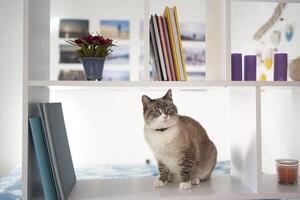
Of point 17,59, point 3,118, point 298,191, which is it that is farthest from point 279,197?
point 17,59

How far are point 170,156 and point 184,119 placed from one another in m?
0.18

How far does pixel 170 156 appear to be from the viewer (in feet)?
3.43

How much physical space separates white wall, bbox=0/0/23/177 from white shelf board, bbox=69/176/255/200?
1.15m

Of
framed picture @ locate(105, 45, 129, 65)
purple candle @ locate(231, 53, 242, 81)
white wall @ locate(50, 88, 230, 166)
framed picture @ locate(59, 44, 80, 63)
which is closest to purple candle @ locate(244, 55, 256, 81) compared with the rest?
purple candle @ locate(231, 53, 242, 81)

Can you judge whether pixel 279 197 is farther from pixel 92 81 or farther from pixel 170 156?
pixel 92 81

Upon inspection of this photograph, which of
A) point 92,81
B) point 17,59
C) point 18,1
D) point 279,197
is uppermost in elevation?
point 18,1

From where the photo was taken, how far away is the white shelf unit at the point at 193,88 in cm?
87

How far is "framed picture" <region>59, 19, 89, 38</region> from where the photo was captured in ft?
8.96

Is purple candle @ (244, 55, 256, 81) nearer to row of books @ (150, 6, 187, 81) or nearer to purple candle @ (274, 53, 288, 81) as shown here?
purple candle @ (274, 53, 288, 81)

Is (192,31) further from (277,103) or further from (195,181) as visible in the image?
(195,181)

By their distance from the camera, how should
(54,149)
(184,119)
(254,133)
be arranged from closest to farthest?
(54,149) < (254,133) < (184,119)

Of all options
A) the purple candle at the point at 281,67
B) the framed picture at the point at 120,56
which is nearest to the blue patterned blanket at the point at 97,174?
the purple candle at the point at 281,67

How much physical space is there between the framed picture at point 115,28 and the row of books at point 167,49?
189 centimetres

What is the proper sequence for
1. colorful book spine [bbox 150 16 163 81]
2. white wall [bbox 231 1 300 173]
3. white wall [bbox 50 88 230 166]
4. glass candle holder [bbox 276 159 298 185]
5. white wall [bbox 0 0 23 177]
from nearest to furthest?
1. colorful book spine [bbox 150 16 163 81]
2. glass candle holder [bbox 276 159 298 185]
3. white wall [bbox 231 1 300 173]
4. white wall [bbox 0 0 23 177]
5. white wall [bbox 50 88 230 166]
